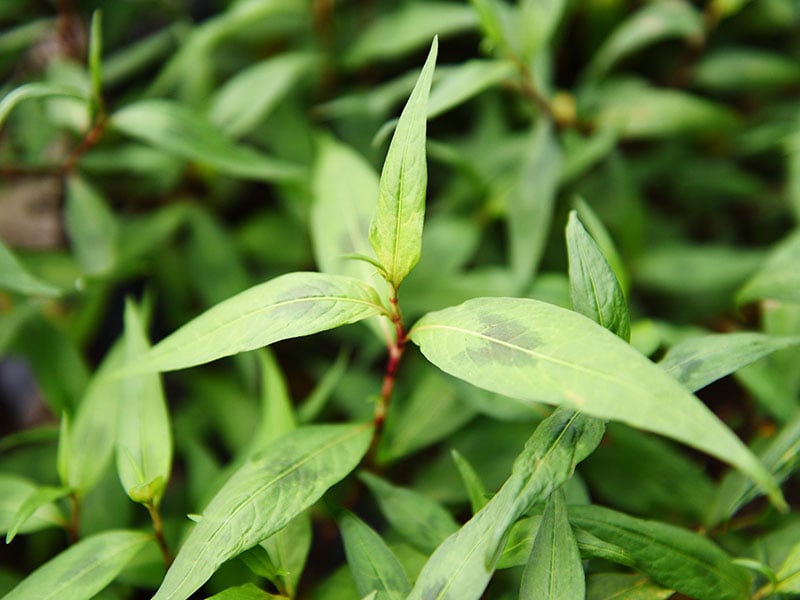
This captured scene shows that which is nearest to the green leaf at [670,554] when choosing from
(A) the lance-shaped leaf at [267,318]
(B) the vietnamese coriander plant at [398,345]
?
(B) the vietnamese coriander plant at [398,345]

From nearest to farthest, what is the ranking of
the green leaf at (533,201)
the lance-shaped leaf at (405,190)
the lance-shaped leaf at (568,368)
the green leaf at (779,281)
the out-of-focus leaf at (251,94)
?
the lance-shaped leaf at (568,368) → the lance-shaped leaf at (405,190) → the green leaf at (779,281) → the green leaf at (533,201) → the out-of-focus leaf at (251,94)

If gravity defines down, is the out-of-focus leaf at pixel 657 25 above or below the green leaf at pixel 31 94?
below

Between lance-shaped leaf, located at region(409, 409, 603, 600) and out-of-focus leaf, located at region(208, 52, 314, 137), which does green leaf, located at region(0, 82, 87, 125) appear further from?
lance-shaped leaf, located at region(409, 409, 603, 600)

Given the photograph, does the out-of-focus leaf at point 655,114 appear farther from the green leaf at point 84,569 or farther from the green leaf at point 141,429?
the green leaf at point 84,569

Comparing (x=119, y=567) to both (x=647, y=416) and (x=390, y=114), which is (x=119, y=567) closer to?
(x=647, y=416)

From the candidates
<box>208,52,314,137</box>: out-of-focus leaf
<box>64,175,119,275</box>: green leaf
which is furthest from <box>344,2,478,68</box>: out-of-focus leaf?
<box>64,175,119,275</box>: green leaf

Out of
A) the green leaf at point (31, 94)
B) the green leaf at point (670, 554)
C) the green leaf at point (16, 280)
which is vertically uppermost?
the green leaf at point (31, 94)
